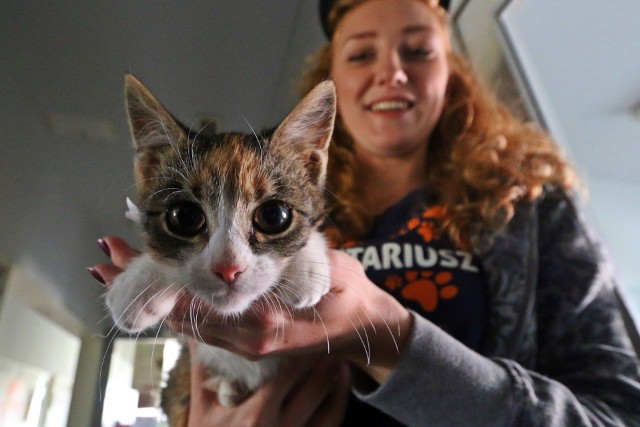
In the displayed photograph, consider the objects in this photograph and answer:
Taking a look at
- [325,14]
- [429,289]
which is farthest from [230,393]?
[325,14]

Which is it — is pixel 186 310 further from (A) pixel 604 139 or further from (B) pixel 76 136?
(A) pixel 604 139

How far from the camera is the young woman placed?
617 mm

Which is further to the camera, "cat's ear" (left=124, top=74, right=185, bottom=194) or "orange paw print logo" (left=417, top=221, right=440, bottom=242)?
"orange paw print logo" (left=417, top=221, right=440, bottom=242)

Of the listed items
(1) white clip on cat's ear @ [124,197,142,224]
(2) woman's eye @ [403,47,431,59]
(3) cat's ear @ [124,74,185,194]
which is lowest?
(1) white clip on cat's ear @ [124,197,142,224]

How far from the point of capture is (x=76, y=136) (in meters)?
0.91

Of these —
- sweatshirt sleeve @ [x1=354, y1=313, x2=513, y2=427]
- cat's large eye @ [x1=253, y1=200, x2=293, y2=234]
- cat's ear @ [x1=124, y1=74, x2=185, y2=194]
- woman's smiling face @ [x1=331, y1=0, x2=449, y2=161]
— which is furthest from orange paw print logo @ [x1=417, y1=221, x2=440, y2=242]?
cat's ear @ [x1=124, y1=74, x2=185, y2=194]

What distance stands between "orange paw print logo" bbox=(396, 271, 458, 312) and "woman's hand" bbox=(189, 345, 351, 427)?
190 mm

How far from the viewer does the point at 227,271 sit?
0.49 metres

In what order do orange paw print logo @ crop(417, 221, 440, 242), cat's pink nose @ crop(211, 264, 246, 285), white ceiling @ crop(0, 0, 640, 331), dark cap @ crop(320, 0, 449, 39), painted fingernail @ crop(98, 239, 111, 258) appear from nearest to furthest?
1. cat's pink nose @ crop(211, 264, 246, 285)
2. painted fingernail @ crop(98, 239, 111, 258)
3. white ceiling @ crop(0, 0, 640, 331)
4. orange paw print logo @ crop(417, 221, 440, 242)
5. dark cap @ crop(320, 0, 449, 39)

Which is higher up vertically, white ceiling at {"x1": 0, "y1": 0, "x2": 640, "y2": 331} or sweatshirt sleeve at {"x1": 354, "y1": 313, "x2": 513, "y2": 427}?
white ceiling at {"x1": 0, "y1": 0, "x2": 640, "y2": 331}

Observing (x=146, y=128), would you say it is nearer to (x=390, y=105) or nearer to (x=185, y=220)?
(x=185, y=220)

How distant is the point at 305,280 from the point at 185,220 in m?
0.15

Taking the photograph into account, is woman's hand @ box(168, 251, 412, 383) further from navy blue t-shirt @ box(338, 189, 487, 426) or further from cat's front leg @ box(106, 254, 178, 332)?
navy blue t-shirt @ box(338, 189, 487, 426)

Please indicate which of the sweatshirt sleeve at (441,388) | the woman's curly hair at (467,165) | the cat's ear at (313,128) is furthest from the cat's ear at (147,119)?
the sweatshirt sleeve at (441,388)
